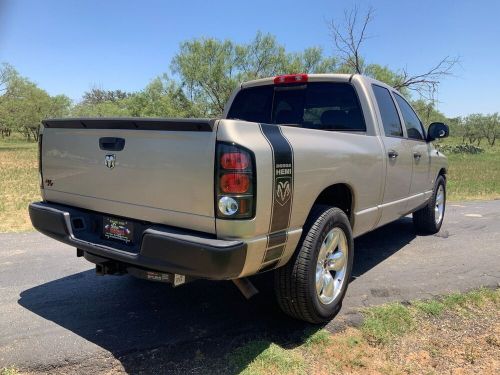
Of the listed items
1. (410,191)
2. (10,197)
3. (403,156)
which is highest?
(403,156)

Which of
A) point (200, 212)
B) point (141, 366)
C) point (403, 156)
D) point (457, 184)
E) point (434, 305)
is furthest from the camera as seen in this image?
point (457, 184)

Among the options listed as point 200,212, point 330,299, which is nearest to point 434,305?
point 330,299

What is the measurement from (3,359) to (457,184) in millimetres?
14759

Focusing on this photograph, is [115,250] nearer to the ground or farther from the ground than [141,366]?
farther from the ground

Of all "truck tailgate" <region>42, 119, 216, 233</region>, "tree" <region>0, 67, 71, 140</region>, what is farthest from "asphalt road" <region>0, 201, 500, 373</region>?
"tree" <region>0, 67, 71, 140</region>

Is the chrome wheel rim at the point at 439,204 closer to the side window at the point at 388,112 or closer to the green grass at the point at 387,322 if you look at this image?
the side window at the point at 388,112

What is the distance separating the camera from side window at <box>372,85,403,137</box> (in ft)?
15.1

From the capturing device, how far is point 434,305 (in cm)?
386

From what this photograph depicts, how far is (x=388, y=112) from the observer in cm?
480

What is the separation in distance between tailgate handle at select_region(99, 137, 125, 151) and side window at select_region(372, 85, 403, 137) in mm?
2738

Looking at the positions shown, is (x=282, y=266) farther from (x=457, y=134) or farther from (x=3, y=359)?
(x=457, y=134)

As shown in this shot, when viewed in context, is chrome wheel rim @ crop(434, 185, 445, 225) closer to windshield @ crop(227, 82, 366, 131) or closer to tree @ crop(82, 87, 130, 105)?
windshield @ crop(227, 82, 366, 131)

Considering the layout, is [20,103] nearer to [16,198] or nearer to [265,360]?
[16,198]

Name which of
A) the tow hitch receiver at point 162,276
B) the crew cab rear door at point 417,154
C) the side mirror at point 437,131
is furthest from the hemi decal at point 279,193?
the side mirror at point 437,131
